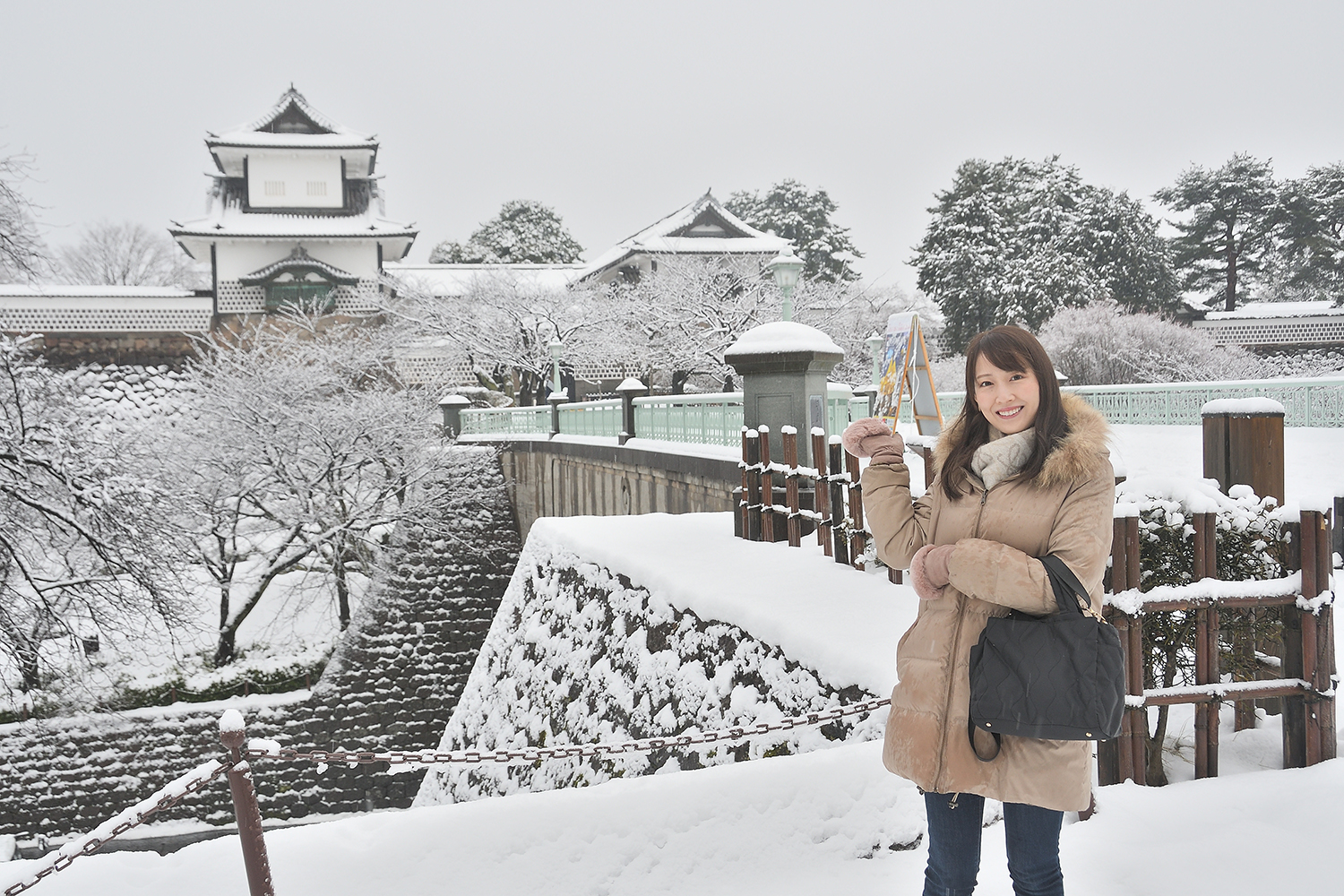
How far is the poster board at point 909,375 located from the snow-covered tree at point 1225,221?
29.5 m

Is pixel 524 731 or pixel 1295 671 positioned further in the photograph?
pixel 524 731

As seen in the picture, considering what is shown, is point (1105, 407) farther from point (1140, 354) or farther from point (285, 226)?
point (285, 226)

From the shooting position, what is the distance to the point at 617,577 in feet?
23.7

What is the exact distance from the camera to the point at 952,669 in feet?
6.93

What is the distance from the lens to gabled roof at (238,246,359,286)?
3309 centimetres

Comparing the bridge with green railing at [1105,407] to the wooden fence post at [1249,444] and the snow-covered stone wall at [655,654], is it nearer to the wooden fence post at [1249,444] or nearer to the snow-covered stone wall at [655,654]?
the snow-covered stone wall at [655,654]

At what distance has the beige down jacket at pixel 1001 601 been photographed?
6.57ft

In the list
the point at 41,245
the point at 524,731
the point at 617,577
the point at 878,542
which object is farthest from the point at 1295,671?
the point at 41,245

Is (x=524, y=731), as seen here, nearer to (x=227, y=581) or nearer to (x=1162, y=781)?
(x=1162, y=781)

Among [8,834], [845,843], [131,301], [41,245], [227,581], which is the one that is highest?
[131,301]

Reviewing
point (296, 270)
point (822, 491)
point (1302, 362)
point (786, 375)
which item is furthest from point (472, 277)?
point (822, 491)

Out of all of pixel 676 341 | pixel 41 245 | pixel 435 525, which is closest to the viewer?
pixel 41 245

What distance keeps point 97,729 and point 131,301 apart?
2326 centimetres

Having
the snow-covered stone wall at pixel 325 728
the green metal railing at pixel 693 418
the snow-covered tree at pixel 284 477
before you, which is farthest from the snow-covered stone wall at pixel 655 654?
the snow-covered tree at pixel 284 477
